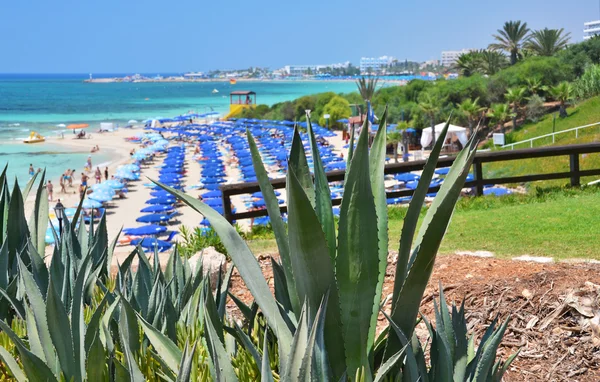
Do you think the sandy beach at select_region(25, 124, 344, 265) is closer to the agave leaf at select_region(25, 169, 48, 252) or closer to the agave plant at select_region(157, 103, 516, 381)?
the agave leaf at select_region(25, 169, 48, 252)

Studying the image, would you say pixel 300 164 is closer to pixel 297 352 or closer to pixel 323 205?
pixel 323 205

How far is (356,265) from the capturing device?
195 centimetres

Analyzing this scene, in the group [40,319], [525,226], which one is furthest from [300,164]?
[525,226]

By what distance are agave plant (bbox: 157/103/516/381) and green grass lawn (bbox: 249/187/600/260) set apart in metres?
→ 4.09

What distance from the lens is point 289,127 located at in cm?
6625

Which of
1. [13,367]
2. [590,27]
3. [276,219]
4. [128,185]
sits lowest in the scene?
[128,185]

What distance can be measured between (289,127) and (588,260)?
6144cm

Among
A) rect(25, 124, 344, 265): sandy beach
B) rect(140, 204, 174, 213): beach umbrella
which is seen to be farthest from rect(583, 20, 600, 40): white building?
rect(140, 204, 174, 213): beach umbrella

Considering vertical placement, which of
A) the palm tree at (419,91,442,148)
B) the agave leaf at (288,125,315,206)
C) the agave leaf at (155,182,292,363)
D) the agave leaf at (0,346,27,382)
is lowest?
the agave leaf at (0,346,27,382)

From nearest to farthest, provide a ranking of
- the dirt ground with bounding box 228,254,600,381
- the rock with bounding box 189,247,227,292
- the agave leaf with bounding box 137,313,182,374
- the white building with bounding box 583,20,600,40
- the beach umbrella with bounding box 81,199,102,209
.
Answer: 1. the agave leaf with bounding box 137,313,182,374
2. the dirt ground with bounding box 228,254,600,381
3. the rock with bounding box 189,247,227,292
4. the beach umbrella with bounding box 81,199,102,209
5. the white building with bounding box 583,20,600,40

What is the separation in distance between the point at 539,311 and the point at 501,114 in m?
42.5

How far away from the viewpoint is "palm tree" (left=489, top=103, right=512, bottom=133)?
4397cm

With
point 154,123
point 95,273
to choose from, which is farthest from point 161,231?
point 154,123

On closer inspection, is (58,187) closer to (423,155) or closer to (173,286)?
(423,155)
